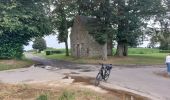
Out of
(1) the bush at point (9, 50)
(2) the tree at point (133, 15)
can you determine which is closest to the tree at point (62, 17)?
(2) the tree at point (133, 15)

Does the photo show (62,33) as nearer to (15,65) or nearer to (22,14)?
(22,14)

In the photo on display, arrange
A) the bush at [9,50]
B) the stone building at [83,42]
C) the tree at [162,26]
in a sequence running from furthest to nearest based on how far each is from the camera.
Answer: the stone building at [83,42], the tree at [162,26], the bush at [9,50]

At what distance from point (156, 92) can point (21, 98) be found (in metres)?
5.79

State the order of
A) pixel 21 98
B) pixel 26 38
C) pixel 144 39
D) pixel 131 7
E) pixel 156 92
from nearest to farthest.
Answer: pixel 21 98
pixel 156 92
pixel 26 38
pixel 131 7
pixel 144 39

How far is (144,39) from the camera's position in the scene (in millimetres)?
40844

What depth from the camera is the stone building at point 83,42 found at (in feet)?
143

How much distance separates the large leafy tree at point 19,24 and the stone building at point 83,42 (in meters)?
10.0

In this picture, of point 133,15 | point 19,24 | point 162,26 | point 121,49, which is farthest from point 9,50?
point 162,26

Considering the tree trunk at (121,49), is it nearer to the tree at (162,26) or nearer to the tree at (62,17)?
the tree at (162,26)

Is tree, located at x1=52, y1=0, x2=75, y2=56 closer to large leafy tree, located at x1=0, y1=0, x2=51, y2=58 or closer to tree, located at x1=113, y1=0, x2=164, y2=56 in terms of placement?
tree, located at x1=113, y1=0, x2=164, y2=56

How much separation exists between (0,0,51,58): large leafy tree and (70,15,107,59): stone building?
33.0 ft

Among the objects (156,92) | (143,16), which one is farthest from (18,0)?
(156,92)

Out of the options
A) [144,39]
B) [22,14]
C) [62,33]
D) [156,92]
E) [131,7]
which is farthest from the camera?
[62,33]

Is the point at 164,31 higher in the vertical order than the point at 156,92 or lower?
higher
